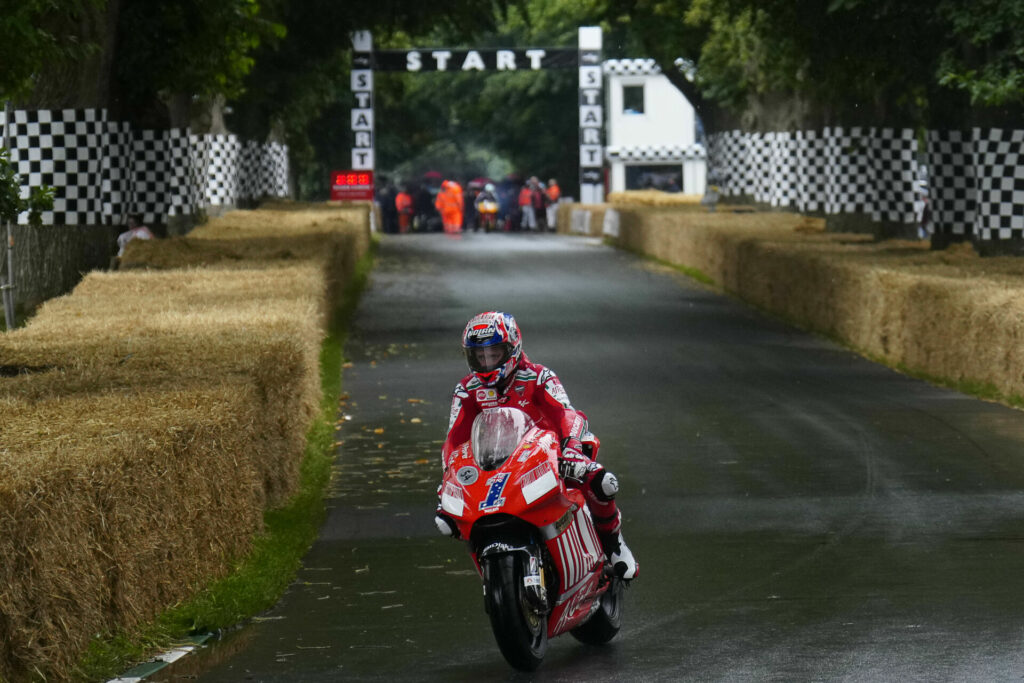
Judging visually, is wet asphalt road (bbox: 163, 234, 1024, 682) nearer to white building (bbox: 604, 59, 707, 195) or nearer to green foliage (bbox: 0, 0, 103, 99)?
green foliage (bbox: 0, 0, 103, 99)

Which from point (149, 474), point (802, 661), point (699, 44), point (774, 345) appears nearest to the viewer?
point (802, 661)

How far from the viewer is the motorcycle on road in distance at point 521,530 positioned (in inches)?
296

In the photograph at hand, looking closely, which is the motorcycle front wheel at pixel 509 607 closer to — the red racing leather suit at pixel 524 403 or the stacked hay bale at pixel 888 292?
the red racing leather suit at pixel 524 403

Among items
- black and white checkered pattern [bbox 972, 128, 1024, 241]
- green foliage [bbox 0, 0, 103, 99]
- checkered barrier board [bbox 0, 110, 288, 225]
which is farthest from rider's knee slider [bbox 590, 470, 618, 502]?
black and white checkered pattern [bbox 972, 128, 1024, 241]

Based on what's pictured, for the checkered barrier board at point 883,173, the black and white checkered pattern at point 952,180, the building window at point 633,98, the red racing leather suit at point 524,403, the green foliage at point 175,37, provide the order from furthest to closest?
the building window at point 633,98, the black and white checkered pattern at point 952,180, the green foliage at point 175,37, the checkered barrier board at point 883,173, the red racing leather suit at point 524,403

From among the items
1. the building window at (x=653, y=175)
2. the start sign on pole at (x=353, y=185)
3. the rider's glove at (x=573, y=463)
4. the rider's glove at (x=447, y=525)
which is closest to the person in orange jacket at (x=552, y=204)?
the start sign on pole at (x=353, y=185)

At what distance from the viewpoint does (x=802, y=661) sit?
7.65 metres

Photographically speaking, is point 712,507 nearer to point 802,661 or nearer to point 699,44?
point 802,661

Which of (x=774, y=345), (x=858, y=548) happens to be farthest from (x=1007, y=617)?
(x=774, y=345)

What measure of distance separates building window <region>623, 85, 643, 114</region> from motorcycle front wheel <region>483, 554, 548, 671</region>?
241 feet

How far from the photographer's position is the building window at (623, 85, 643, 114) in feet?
263

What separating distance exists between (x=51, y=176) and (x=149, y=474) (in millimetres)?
16233

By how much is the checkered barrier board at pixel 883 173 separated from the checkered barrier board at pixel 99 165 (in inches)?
459

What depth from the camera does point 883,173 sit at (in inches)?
1362
